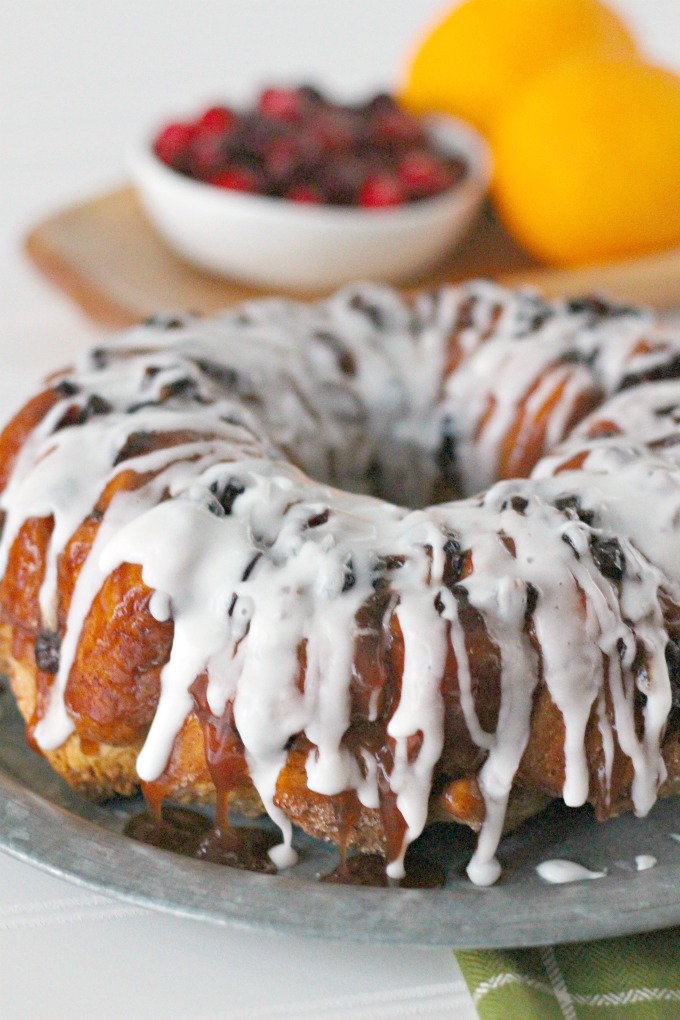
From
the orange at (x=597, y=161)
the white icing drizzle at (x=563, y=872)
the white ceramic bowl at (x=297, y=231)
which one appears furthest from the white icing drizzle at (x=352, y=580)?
the orange at (x=597, y=161)

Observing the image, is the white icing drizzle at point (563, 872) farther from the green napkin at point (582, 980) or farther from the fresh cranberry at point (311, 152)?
the fresh cranberry at point (311, 152)

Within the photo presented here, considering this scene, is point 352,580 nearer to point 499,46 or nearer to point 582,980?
point 582,980

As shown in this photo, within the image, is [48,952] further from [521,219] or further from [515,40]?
[515,40]

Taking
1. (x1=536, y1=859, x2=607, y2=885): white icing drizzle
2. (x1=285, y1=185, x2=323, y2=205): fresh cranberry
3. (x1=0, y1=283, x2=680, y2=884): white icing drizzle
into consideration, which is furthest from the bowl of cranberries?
(x1=536, y1=859, x2=607, y2=885): white icing drizzle

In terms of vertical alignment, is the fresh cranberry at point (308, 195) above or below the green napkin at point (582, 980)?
above

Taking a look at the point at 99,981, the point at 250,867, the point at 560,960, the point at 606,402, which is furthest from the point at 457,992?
the point at 606,402

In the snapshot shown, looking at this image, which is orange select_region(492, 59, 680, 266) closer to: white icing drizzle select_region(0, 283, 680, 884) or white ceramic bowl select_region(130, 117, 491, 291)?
white ceramic bowl select_region(130, 117, 491, 291)
